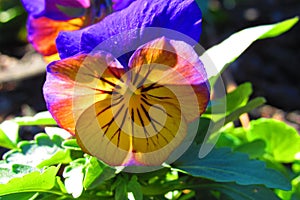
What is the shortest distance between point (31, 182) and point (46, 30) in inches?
17.3

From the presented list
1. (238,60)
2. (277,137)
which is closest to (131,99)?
(277,137)

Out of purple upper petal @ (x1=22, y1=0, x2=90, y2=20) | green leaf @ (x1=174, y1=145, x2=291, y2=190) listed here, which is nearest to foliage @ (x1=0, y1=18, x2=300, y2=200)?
green leaf @ (x1=174, y1=145, x2=291, y2=190)

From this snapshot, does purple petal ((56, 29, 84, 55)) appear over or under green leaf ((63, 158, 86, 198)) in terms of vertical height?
over

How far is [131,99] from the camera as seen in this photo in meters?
1.13

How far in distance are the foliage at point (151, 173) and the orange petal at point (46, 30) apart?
189 mm

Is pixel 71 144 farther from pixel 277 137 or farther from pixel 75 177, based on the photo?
pixel 277 137

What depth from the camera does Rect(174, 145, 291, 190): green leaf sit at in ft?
4.09

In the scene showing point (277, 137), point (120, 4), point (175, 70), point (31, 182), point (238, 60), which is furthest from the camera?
point (238, 60)

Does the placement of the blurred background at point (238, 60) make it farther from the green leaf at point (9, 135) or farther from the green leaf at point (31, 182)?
the green leaf at point (31, 182)

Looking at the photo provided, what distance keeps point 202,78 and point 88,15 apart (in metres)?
0.47

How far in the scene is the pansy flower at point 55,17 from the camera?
142cm

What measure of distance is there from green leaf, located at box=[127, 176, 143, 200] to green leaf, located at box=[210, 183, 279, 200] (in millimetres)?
Result: 239

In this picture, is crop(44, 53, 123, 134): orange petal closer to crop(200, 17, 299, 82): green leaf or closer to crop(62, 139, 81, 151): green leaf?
crop(62, 139, 81, 151): green leaf

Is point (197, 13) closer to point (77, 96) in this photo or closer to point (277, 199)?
point (77, 96)
